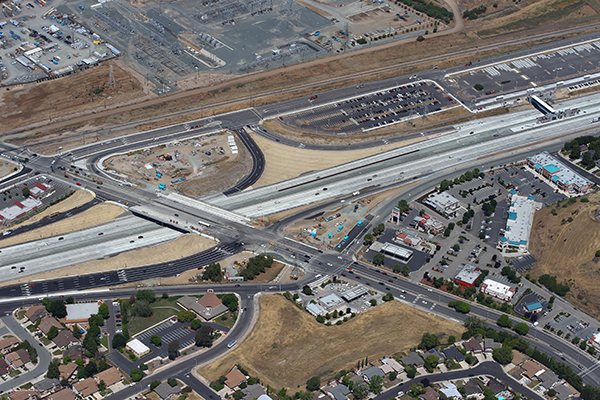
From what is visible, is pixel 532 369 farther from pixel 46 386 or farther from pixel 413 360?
pixel 46 386

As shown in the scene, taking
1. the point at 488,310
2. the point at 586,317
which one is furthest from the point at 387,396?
the point at 586,317

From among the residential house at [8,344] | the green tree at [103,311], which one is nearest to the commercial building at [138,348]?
the green tree at [103,311]

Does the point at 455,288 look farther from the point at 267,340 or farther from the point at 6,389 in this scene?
the point at 6,389

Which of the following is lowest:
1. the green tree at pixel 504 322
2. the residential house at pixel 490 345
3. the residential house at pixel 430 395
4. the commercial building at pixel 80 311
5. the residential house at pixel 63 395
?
the residential house at pixel 63 395

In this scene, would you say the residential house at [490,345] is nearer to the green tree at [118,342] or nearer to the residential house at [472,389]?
the residential house at [472,389]

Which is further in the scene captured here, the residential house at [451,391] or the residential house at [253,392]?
the residential house at [451,391]
